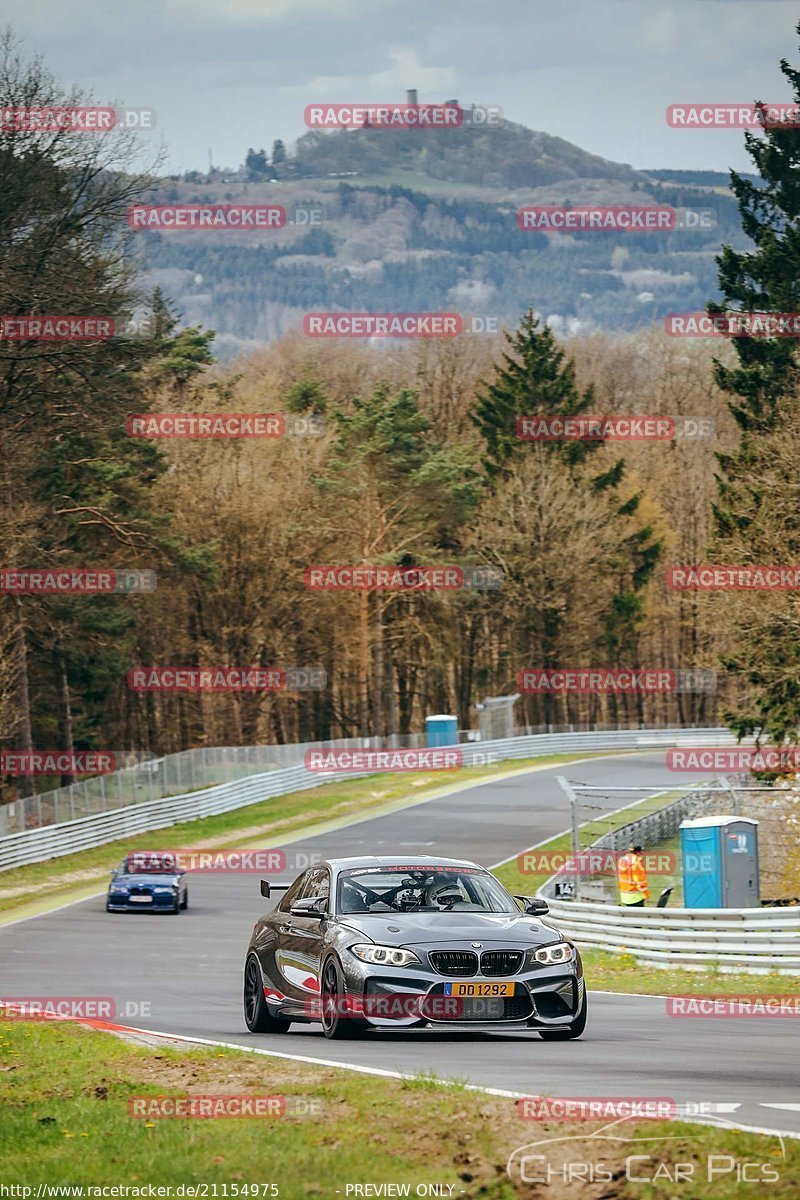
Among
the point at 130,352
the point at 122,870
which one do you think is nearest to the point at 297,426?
the point at 130,352

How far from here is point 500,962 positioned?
488 inches

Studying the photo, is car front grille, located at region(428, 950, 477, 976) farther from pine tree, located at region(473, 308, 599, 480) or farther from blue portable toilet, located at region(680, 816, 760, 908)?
pine tree, located at region(473, 308, 599, 480)

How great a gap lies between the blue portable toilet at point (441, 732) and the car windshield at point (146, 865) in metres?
35.0

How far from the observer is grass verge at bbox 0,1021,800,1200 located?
7.32m

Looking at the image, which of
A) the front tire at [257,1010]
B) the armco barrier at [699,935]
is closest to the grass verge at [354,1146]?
the front tire at [257,1010]

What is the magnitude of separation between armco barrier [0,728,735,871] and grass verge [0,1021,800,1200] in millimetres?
34831

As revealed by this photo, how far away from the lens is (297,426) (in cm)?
8125

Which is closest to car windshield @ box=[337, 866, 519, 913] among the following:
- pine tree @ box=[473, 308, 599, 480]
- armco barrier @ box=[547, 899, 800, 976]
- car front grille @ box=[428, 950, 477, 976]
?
car front grille @ box=[428, 950, 477, 976]

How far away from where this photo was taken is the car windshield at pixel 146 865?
1444 inches

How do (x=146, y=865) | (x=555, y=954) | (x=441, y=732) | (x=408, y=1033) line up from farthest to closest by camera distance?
1. (x=441, y=732)
2. (x=146, y=865)
3. (x=408, y=1033)
4. (x=555, y=954)

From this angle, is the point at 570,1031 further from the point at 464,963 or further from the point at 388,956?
the point at 388,956

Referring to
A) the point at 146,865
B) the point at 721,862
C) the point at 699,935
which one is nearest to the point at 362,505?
the point at 146,865

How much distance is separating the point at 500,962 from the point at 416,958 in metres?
0.59

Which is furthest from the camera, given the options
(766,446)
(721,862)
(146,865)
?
(766,446)
